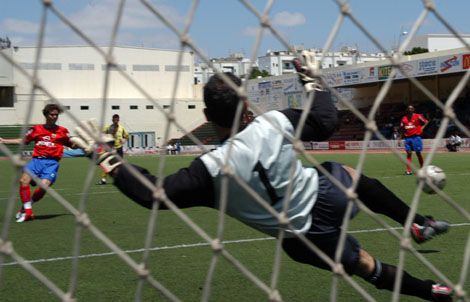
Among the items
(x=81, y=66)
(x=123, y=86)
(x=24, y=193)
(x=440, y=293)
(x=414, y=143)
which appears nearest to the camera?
(x=440, y=293)

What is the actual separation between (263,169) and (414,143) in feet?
46.1

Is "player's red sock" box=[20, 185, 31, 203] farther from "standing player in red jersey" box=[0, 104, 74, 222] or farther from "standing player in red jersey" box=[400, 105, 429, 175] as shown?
"standing player in red jersey" box=[400, 105, 429, 175]

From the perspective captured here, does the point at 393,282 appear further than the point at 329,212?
Yes

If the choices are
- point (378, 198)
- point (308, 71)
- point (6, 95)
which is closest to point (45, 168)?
point (378, 198)

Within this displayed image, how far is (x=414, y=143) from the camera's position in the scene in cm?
1658

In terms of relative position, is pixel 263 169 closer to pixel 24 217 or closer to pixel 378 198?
pixel 378 198

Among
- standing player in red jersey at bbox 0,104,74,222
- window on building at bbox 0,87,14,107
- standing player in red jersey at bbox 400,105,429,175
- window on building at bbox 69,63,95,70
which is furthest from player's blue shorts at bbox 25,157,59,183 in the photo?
window on building at bbox 69,63,95,70

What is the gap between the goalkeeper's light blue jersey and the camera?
3066mm

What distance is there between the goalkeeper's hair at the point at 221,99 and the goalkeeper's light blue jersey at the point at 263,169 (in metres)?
0.12

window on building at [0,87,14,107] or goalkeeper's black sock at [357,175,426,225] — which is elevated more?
goalkeeper's black sock at [357,175,426,225]

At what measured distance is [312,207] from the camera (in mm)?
3398

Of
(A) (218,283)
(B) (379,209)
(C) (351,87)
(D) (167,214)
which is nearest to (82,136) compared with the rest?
(B) (379,209)

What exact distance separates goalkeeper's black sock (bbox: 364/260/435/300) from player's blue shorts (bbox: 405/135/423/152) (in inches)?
510

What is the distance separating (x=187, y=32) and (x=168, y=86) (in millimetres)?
55235
